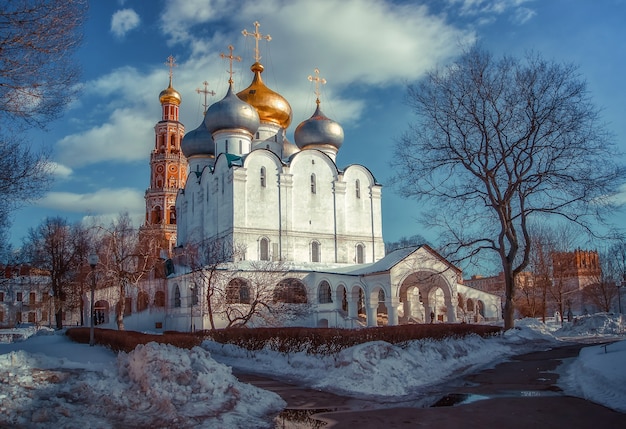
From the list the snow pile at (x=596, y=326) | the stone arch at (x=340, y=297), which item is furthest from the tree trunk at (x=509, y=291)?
the stone arch at (x=340, y=297)

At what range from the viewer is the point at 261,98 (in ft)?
133

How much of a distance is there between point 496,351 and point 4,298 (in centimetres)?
5525

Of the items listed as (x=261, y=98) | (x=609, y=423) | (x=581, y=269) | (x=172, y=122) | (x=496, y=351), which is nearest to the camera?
(x=609, y=423)

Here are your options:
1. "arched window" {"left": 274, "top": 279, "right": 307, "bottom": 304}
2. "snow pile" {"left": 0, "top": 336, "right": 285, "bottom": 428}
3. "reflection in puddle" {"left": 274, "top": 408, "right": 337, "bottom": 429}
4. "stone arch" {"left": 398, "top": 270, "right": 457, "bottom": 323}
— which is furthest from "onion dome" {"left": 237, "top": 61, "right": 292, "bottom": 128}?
"reflection in puddle" {"left": 274, "top": 408, "right": 337, "bottom": 429}

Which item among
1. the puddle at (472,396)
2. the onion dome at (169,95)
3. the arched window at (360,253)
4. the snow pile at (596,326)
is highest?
the onion dome at (169,95)

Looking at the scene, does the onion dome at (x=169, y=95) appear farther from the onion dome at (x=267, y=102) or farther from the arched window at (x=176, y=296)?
the arched window at (x=176, y=296)

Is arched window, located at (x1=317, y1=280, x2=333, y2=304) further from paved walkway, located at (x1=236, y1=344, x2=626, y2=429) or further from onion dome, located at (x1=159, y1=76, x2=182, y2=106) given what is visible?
onion dome, located at (x1=159, y1=76, x2=182, y2=106)

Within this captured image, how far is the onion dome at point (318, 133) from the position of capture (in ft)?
128

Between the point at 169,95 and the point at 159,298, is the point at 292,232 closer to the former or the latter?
the point at 159,298

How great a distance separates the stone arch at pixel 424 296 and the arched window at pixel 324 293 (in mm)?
4161

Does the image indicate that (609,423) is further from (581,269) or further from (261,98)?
(581,269)

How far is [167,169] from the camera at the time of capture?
56.4m

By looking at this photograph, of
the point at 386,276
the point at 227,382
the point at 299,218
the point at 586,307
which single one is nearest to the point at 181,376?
the point at 227,382

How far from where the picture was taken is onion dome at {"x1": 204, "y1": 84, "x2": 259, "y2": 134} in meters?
36.4
